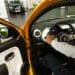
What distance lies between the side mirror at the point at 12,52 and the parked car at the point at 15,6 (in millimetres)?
8384

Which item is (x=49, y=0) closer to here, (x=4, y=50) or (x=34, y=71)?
(x=4, y=50)

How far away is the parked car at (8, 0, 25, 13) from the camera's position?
10.5 metres

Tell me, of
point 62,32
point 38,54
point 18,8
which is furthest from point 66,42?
point 18,8

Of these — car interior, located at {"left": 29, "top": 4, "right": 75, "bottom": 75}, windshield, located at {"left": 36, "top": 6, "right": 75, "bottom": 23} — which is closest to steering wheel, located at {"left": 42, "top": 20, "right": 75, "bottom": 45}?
car interior, located at {"left": 29, "top": 4, "right": 75, "bottom": 75}

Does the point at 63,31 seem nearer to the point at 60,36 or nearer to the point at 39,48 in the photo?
the point at 60,36

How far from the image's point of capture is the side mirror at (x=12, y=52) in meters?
2.04

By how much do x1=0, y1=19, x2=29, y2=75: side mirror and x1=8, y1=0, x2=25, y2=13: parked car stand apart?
8384 millimetres

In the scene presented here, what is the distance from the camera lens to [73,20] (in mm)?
2514

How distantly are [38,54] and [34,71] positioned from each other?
0.67 ft

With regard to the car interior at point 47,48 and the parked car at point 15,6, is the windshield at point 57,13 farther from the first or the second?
the parked car at point 15,6

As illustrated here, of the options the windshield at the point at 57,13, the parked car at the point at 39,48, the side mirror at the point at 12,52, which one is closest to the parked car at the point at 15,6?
the windshield at the point at 57,13

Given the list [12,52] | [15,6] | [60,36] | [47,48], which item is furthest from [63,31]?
[15,6]

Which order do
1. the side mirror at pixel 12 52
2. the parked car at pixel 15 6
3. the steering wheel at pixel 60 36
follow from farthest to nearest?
1. the parked car at pixel 15 6
2. the steering wheel at pixel 60 36
3. the side mirror at pixel 12 52

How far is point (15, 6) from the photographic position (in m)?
10.5
